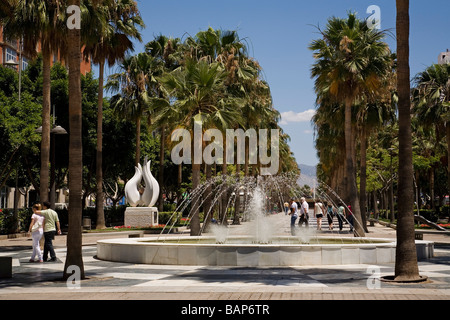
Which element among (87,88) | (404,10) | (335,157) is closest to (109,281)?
(404,10)

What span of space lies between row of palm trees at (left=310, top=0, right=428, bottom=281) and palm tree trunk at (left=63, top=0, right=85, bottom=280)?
23.2 ft

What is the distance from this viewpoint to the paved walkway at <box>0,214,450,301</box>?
10.1m

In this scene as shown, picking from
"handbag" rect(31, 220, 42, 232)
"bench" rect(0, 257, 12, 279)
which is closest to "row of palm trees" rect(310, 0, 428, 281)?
"bench" rect(0, 257, 12, 279)

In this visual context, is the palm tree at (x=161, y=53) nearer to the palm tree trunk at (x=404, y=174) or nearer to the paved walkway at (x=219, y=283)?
the paved walkway at (x=219, y=283)

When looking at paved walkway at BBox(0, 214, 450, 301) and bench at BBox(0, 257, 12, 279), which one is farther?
bench at BBox(0, 257, 12, 279)

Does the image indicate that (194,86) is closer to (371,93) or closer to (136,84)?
(371,93)

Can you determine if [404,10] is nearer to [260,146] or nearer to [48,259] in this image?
[48,259]

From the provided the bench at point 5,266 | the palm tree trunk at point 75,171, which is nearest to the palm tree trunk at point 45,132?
the bench at point 5,266

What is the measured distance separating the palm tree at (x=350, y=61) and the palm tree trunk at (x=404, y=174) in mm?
12946

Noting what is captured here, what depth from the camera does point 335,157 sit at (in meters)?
55.4

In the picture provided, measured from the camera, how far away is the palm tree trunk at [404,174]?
39.3ft

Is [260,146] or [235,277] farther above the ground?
[260,146]

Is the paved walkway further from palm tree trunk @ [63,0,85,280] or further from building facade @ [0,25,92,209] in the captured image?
building facade @ [0,25,92,209]

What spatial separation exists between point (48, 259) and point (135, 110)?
2439 cm
